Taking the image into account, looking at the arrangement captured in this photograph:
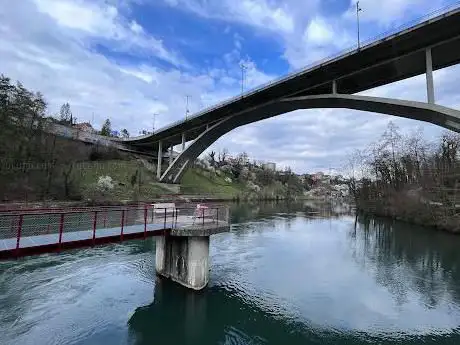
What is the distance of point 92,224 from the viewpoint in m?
13.2

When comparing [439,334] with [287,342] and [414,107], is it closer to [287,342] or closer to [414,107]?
[287,342]

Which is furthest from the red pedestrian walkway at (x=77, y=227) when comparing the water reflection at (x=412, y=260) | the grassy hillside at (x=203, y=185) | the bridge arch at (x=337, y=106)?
the grassy hillside at (x=203, y=185)

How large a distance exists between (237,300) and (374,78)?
66.9 ft

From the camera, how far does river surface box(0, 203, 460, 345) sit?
11.0 metres

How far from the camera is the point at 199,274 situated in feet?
47.2

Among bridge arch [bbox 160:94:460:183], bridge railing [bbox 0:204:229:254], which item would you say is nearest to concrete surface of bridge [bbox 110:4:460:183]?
bridge arch [bbox 160:94:460:183]

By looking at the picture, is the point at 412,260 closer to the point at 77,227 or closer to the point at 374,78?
the point at 374,78

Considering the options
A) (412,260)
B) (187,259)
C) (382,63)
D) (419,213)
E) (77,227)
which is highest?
(382,63)

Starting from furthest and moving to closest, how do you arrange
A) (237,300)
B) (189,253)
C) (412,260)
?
(412,260), (189,253), (237,300)

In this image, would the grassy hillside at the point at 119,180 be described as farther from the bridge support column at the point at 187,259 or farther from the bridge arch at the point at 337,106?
the bridge support column at the point at 187,259

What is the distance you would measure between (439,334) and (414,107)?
13.0 meters

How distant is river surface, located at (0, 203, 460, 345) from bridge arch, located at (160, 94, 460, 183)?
350 inches

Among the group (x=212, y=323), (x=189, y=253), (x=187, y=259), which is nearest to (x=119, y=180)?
(x=187, y=259)

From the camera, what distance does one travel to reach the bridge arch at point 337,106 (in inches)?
781
